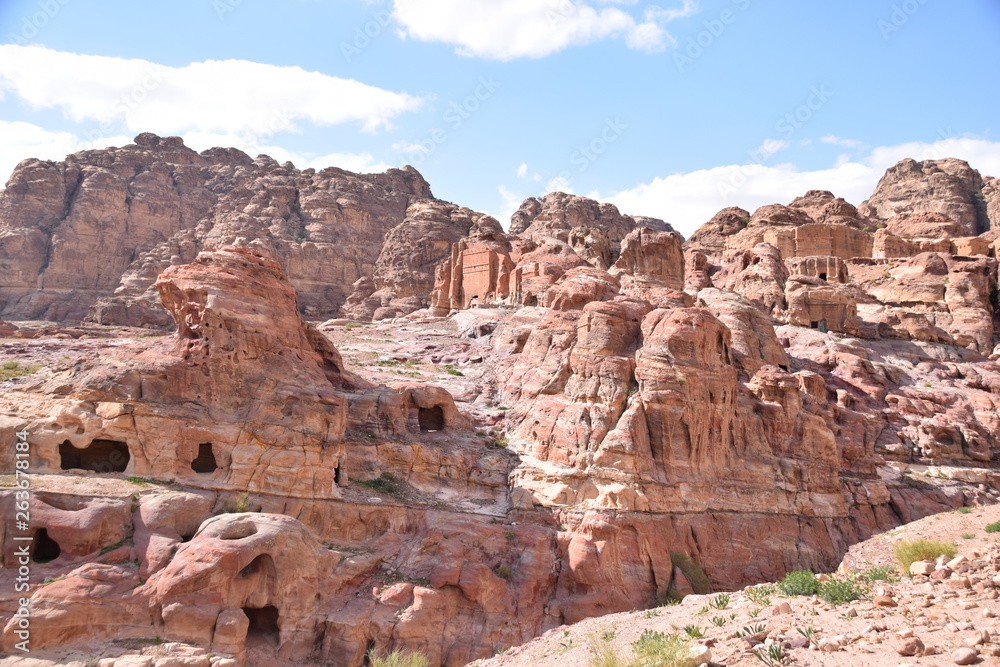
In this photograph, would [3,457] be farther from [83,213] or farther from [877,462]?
[83,213]

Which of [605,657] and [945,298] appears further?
[945,298]

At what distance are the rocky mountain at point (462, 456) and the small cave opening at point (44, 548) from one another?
103 millimetres

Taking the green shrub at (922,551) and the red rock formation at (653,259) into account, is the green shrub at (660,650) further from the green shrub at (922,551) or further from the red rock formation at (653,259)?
the red rock formation at (653,259)

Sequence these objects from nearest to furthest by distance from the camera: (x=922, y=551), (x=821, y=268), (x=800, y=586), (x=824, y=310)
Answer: (x=800, y=586) < (x=922, y=551) < (x=824, y=310) < (x=821, y=268)

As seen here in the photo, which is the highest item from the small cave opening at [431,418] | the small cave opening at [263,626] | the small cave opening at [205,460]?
the small cave opening at [431,418]

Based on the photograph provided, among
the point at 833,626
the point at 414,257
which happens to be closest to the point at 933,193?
the point at 414,257

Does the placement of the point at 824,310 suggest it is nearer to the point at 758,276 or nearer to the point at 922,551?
the point at 758,276

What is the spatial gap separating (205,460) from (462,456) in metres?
10.4

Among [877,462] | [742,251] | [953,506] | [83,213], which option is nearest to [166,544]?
[877,462]

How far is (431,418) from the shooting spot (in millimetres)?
34406

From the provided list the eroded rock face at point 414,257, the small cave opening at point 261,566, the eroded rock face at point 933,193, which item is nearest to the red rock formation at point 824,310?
the eroded rock face at point 414,257

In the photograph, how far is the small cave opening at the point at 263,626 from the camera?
2220 centimetres

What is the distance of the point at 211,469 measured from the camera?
2706cm

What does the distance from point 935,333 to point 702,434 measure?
116ft
